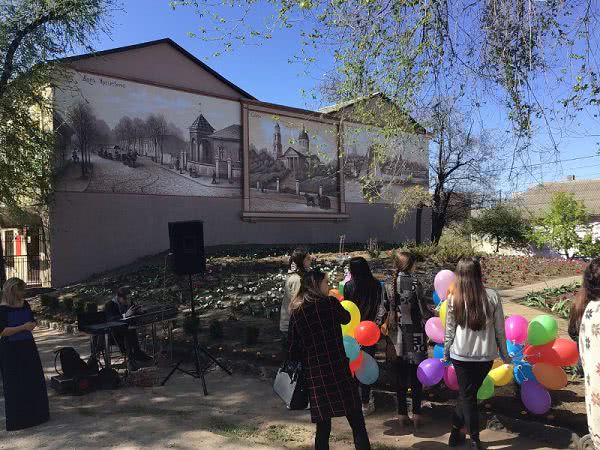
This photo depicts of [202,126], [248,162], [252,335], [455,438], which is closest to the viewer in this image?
[455,438]

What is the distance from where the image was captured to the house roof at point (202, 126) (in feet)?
77.7

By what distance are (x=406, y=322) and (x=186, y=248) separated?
364cm

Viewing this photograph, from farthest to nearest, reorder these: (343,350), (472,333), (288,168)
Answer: (288,168) < (472,333) < (343,350)

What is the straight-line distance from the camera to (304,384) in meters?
3.96

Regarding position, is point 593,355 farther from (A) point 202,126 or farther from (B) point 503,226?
(B) point 503,226

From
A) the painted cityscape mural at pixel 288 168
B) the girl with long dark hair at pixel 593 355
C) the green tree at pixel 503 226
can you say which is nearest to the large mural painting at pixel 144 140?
the painted cityscape mural at pixel 288 168

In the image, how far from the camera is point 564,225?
2759 centimetres

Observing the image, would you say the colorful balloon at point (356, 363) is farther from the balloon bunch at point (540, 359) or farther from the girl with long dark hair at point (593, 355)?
the girl with long dark hair at point (593, 355)

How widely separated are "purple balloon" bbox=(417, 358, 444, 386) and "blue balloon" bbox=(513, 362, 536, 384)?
0.80 meters

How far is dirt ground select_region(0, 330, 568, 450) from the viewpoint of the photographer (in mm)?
A: 5012

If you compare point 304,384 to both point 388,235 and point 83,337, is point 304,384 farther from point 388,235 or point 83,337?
point 388,235

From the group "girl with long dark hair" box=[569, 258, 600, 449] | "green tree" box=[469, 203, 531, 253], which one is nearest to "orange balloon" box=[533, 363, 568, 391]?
"girl with long dark hair" box=[569, 258, 600, 449]

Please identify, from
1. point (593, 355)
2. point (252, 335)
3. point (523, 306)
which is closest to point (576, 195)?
point (523, 306)

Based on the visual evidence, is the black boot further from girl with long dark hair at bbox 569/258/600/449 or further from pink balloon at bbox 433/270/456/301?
girl with long dark hair at bbox 569/258/600/449
